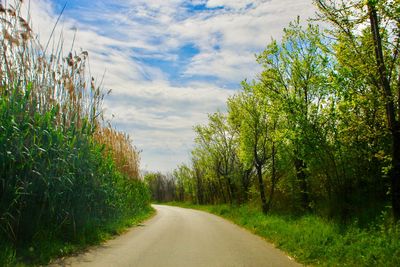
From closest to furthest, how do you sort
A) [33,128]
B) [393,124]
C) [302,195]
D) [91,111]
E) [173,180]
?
[33,128], [393,124], [91,111], [302,195], [173,180]

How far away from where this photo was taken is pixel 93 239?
12.2m

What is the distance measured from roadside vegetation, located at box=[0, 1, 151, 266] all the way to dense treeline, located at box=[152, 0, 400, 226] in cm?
765

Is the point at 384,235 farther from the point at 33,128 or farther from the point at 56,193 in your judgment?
the point at 33,128

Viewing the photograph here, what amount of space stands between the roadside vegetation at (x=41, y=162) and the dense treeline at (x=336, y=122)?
765cm

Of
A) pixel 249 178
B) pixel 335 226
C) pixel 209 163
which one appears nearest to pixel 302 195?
pixel 335 226

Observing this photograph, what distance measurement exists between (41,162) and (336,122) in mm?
10002

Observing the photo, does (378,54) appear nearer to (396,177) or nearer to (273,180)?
(396,177)

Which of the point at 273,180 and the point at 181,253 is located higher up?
the point at 273,180

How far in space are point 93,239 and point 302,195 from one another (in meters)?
11.5

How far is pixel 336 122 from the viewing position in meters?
14.4

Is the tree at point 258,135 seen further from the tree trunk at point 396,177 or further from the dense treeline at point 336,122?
the tree trunk at point 396,177

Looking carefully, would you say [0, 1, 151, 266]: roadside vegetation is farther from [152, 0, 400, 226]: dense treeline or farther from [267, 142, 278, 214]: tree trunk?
[267, 142, 278, 214]: tree trunk

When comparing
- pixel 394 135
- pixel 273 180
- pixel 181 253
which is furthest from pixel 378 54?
pixel 273 180

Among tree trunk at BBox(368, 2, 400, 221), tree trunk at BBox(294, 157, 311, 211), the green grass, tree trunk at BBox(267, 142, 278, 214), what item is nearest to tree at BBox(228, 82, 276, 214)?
tree trunk at BBox(267, 142, 278, 214)
